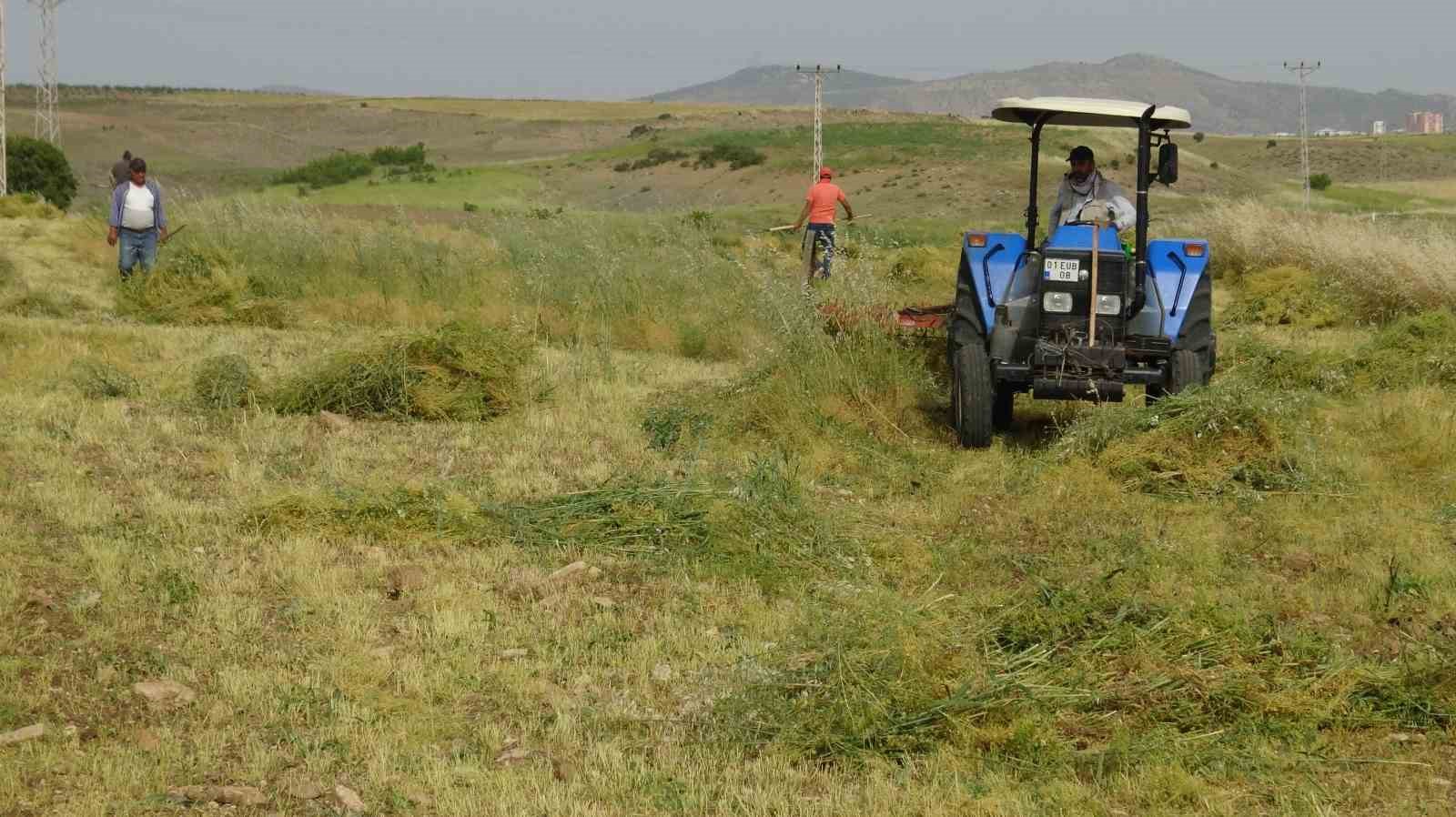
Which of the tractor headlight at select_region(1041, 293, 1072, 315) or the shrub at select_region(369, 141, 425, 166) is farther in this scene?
the shrub at select_region(369, 141, 425, 166)

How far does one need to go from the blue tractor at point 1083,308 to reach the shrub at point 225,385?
492 cm

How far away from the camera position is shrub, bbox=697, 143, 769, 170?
59031 millimetres

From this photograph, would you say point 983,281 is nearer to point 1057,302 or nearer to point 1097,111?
point 1057,302

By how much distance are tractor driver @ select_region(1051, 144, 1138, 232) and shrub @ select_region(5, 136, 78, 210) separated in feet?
134

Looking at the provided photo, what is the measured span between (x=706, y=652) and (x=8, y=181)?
45.5 m

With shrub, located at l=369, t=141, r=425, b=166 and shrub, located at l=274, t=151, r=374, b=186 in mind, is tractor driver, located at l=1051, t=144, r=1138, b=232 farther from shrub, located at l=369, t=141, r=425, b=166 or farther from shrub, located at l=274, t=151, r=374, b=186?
shrub, located at l=369, t=141, r=425, b=166

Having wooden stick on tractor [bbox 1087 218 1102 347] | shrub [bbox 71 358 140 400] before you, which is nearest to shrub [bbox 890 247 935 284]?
wooden stick on tractor [bbox 1087 218 1102 347]

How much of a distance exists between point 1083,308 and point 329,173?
190 feet

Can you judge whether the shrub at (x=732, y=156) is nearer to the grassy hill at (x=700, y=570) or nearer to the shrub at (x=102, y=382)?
the grassy hill at (x=700, y=570)

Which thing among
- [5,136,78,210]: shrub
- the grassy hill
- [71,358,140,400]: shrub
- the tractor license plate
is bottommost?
the grassy hill

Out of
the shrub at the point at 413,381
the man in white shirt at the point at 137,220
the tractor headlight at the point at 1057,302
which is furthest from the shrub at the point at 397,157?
the tractor headlight at the point at 1057,302

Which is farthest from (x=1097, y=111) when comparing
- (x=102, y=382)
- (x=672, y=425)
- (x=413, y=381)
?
(x=102, y=382)

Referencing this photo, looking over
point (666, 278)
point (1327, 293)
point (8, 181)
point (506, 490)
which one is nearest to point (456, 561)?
point (506, 490)

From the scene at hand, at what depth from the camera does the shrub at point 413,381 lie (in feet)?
34.4
